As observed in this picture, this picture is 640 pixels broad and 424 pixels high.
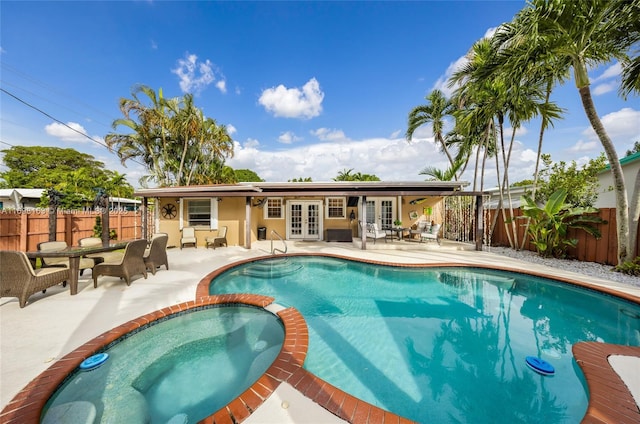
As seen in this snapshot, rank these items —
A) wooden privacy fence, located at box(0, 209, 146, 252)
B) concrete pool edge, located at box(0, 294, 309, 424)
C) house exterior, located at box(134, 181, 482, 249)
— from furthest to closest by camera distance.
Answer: house exterior, located at box(134, 181, 482, 249) → wooden privacy fence, located at box(0, 209, 146, 252) → concrete pool edge, located at box(0, 294, 309, 424)

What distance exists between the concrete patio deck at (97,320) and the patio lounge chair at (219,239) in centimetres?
311

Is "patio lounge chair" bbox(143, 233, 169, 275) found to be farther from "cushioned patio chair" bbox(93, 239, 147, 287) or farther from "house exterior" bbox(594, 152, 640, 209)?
"house exterior" bbox(594, 152, 640, 209)

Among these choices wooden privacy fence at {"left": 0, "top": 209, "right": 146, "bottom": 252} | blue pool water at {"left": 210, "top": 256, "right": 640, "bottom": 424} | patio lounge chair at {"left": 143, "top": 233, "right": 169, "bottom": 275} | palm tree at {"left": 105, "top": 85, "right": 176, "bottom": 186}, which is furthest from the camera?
palm tree at {"left": 105, "top": 85, "right": 176, "bottom": 186}

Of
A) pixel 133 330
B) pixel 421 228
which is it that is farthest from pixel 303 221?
pixel 133 330

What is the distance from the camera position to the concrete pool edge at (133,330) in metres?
1.81

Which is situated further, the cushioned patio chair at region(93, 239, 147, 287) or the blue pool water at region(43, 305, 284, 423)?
the cushioned patio chair at region(93, 239, 147, 287)

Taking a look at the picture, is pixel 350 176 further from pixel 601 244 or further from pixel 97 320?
pixel 97 320

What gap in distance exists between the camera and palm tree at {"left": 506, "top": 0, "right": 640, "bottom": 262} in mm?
5266

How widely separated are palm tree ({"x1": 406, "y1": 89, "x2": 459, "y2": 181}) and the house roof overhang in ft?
19.4

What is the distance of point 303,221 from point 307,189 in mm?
2932

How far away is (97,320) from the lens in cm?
335

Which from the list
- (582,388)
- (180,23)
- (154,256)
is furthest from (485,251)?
(180,23)

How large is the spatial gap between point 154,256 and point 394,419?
6.12 m

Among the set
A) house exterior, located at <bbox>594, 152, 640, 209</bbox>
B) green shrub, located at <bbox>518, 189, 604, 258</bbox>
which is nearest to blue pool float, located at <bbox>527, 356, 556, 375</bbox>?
green shrub, located at <bbox>518, 189, 604, 258</bbox>
